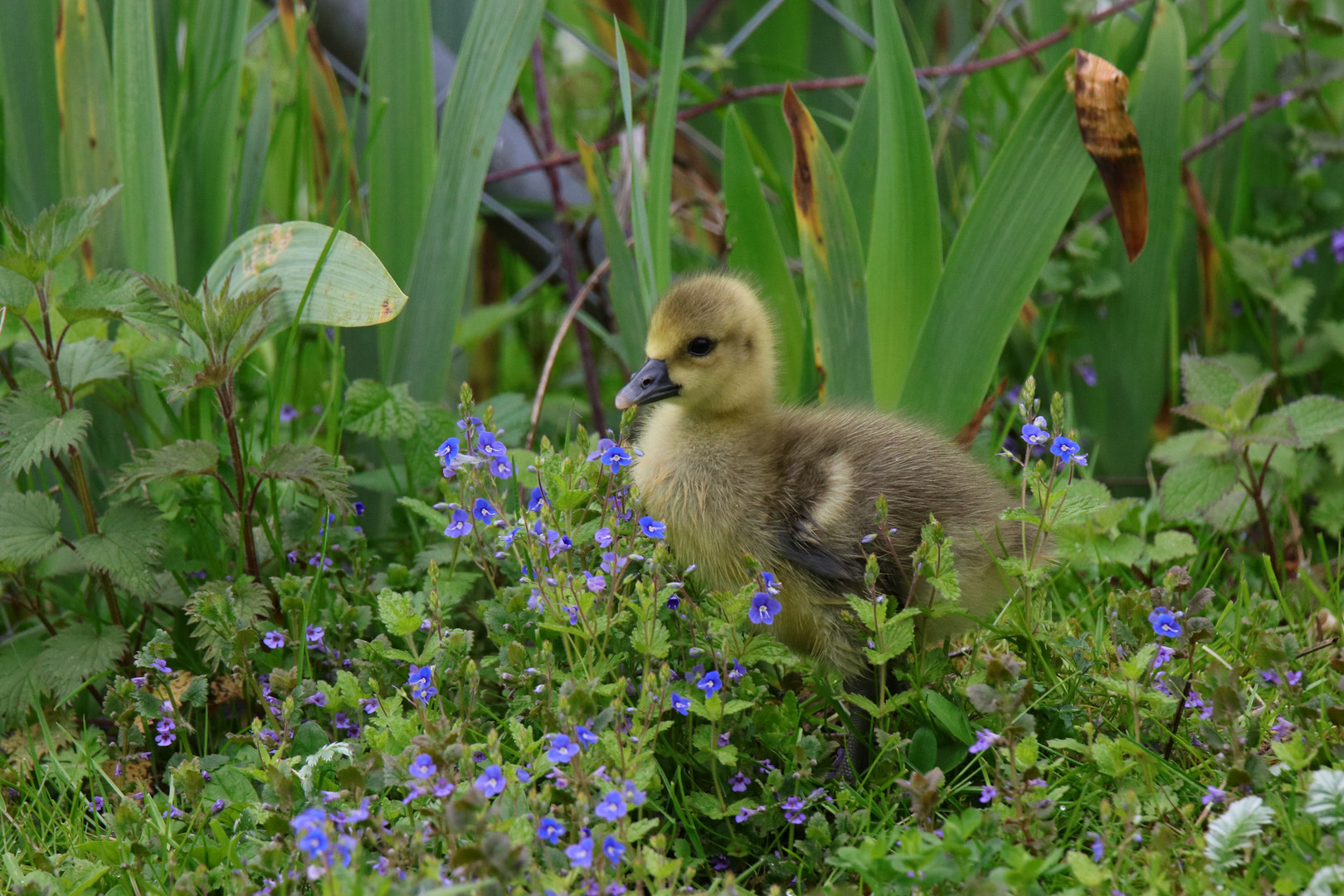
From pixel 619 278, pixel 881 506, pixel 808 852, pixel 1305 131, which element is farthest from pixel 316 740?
pixel 1305 131

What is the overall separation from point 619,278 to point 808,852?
4.95 feet

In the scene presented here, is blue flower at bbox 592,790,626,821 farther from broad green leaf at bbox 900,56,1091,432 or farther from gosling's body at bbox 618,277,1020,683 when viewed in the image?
broad green leaf at bbox 900,56,1091,432

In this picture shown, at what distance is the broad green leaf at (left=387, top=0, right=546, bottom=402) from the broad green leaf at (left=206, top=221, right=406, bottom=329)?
1.44 feet

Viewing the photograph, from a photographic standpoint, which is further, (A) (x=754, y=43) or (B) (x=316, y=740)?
(A) (x=754, y=43)

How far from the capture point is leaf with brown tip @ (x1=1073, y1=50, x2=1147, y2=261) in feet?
8.52

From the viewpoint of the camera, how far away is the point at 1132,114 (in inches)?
124

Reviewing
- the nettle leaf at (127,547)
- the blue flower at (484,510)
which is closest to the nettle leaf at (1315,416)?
the blue flower at (484,510)

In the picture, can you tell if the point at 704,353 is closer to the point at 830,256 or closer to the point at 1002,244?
the point at 830,256

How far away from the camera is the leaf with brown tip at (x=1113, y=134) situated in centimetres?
260

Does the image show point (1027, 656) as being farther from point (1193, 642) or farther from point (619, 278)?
point (619, 278)

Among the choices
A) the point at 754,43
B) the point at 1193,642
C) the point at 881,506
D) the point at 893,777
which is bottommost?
the point at 893,777

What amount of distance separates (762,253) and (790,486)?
3.15ft

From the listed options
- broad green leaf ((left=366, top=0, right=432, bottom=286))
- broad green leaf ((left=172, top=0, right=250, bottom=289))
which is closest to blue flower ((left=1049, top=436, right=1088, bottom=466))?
broad green leaf ((left=366, top=0, right=432, bottom=286))

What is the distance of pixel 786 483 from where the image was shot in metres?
2.37
